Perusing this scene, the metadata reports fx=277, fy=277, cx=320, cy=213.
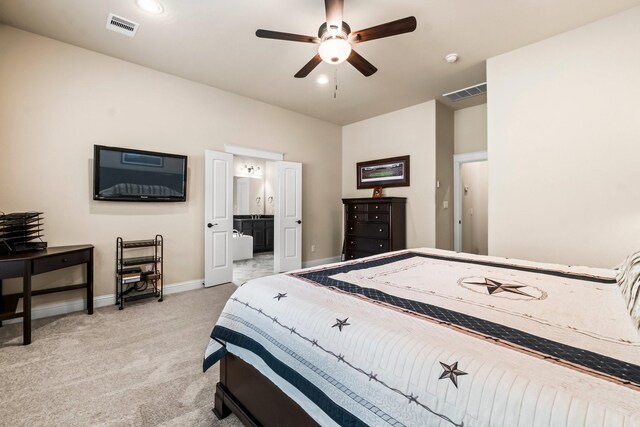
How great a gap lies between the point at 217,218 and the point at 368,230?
2424 mm

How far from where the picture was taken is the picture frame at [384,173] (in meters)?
4.80

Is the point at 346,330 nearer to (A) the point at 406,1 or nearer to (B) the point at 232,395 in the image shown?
(B) the point at 232,395

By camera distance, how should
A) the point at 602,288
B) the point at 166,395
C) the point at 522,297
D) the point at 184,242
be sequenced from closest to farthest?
the point at 522,297, the point at 602,288, the point at 166,395, the point at 184,242

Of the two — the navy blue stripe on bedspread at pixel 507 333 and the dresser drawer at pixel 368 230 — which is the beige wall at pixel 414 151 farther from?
the navy blue stripe on bedspread at pixel 507 333

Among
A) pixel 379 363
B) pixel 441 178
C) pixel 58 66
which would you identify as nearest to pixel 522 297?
pixel 379 363

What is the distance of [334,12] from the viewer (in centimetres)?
207

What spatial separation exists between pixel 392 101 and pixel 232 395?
14.6ft

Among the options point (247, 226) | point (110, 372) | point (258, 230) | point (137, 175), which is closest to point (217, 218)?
point (137, 175)

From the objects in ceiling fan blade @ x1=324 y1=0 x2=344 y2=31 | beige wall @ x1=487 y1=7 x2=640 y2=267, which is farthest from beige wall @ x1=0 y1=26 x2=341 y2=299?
beige wall @ x1=487 y1=7 x2=640 y2=267

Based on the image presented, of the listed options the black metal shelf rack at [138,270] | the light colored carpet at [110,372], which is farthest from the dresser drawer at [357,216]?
the black metal shelf rack at [138,270]

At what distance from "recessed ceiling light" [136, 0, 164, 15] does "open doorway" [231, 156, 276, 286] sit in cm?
383

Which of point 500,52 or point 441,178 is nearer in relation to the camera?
point 500,52

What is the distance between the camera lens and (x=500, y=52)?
124 inches

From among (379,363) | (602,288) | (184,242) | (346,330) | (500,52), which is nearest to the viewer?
(379,363)
